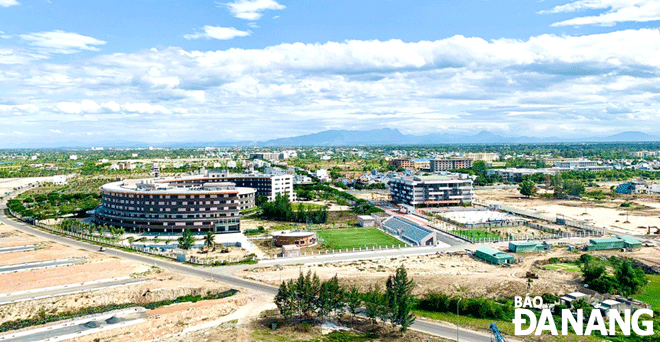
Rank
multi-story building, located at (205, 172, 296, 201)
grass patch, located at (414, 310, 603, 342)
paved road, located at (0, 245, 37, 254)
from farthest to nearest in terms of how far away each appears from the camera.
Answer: multi-story building, located at (205, 172, 296, 201), paved road, located at (0, 245, 37, 254), grass patch, located at (414, 310, 603, 342)

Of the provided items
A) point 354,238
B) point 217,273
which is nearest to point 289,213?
point 354,238

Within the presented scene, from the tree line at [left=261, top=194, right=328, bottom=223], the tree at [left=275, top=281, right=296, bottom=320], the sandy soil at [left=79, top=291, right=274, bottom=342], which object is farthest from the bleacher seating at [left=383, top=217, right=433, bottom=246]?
the tree at [left=275, top=281, right=296, bottom=320]

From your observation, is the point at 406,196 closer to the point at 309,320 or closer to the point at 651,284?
the point at 651,284

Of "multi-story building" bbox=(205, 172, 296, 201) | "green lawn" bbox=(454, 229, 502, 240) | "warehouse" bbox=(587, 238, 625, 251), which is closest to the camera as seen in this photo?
"warehouse" bbox=(587, 238, 625, 251)

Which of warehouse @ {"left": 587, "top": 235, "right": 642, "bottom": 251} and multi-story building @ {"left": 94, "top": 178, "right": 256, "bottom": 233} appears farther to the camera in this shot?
multi-story building @ {"left": 94, "top": 178, "right": 256, "bottom": 233}

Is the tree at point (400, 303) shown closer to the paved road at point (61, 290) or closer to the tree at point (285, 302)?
the tree at point (285, 302)

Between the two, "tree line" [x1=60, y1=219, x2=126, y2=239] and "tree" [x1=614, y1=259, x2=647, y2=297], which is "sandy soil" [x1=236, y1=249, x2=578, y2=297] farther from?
"tree line" [x1=60, y1=219, x2=126, y2=239]

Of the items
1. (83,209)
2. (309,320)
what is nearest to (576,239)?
(309,320)

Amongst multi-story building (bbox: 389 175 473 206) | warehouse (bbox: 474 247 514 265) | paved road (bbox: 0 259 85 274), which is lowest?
warehouse (bbox: 474 247 514 265)
